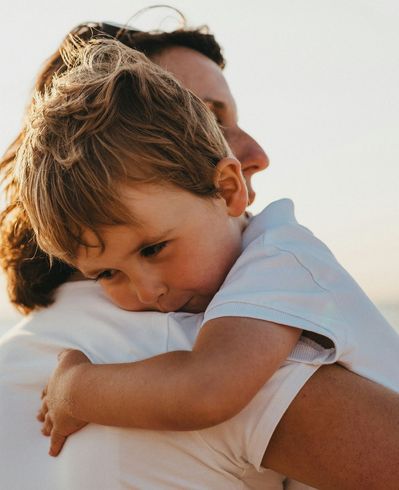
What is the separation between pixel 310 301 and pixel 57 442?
0.72 m

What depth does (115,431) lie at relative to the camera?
1.69 m

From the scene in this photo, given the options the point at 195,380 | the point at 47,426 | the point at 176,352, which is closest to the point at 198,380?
the point at 195,380

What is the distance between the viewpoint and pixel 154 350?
1781mm

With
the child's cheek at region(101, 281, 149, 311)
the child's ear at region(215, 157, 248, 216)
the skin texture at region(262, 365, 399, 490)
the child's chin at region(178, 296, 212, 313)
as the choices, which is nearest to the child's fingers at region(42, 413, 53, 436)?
the child's cheek at region(101, 281, 149, 311)

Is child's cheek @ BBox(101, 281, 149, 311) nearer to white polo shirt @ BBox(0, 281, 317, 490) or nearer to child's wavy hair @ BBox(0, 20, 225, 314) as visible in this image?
white polo shirt @ BBox(0, 281, 317, 490)

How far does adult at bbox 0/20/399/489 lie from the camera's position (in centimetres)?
155

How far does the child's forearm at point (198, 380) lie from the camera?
152 centimetres

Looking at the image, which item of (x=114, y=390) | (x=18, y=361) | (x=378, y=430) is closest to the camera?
(x=378, y=430)

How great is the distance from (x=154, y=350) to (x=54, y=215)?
0.45 meters

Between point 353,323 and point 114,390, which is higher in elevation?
point 353,323

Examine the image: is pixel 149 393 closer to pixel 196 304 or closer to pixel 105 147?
pixel 196 304

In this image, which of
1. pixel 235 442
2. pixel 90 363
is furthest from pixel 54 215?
pixel 235 442

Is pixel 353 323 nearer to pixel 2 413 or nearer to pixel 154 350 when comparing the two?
pixel 154 350

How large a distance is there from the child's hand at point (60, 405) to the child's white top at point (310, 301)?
15.6 inches
